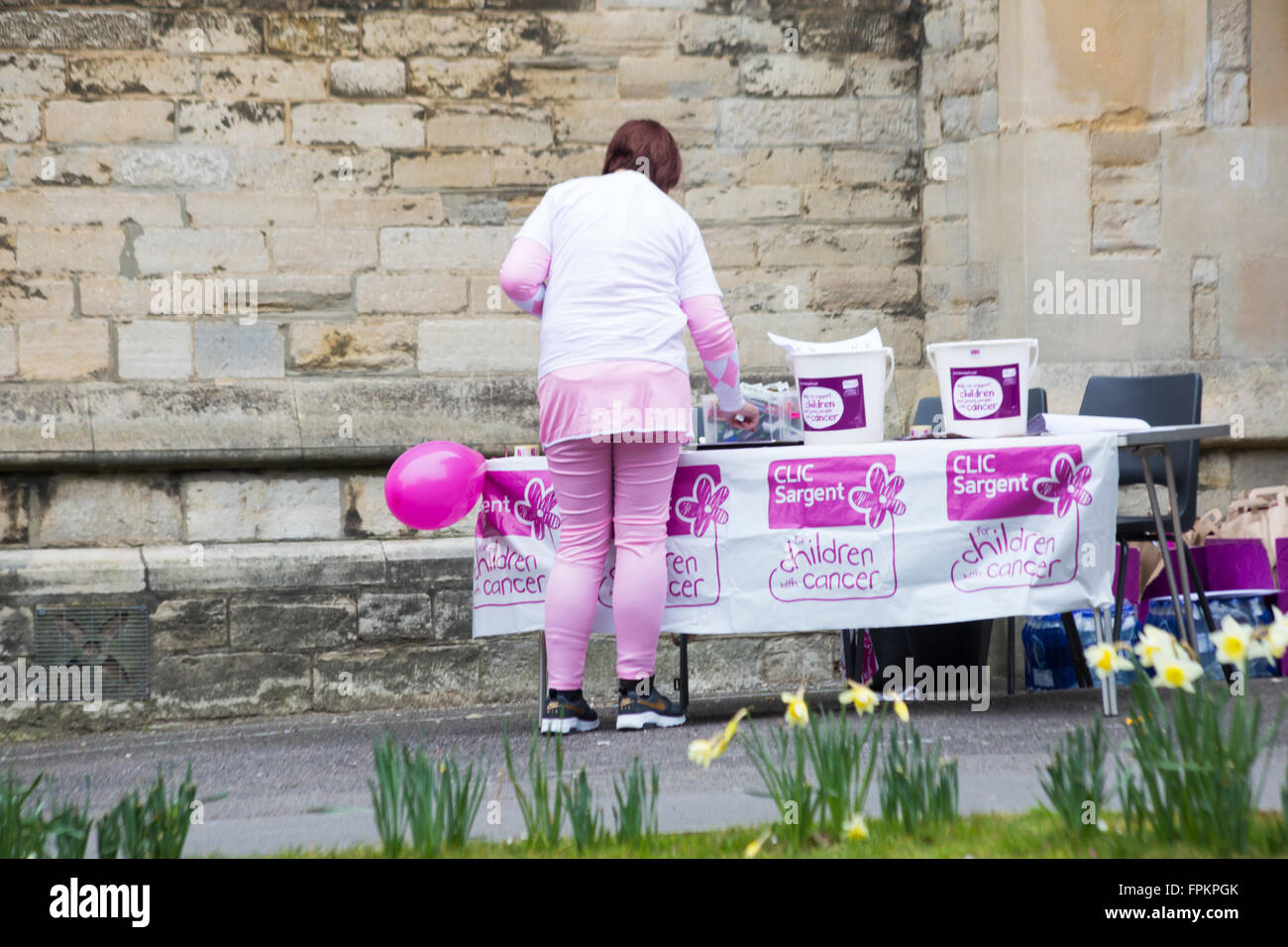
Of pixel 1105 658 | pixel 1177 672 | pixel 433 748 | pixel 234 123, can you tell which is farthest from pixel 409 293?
pixel 1177 672

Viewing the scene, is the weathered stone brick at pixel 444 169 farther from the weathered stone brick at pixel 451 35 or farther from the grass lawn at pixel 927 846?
the grass lawn at pixel 927 846

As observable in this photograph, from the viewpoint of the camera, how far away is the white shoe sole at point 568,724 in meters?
4.80

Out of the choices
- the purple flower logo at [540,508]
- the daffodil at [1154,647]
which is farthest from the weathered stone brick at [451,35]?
the daffodil at [1154,647]

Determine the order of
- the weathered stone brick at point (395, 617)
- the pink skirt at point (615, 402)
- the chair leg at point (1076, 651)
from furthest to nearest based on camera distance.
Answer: the weathered stone brick at point (395, 617) → the chair leg at point (1076, 651) → the pink skirt at point (615, 402)

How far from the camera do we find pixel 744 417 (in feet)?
16.8

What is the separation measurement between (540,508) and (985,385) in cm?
155

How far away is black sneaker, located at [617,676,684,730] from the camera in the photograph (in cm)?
487

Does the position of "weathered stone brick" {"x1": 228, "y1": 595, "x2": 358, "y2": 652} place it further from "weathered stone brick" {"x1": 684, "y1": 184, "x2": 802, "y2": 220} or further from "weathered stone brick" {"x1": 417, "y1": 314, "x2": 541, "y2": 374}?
"weathered stone brick" {"x1": 684, "y1": 184, "x2": 802, "y2": 220}

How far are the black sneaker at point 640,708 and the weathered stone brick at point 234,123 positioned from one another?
10.9 ft

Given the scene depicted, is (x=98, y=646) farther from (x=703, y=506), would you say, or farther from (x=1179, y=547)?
(x=1179, y=547)
